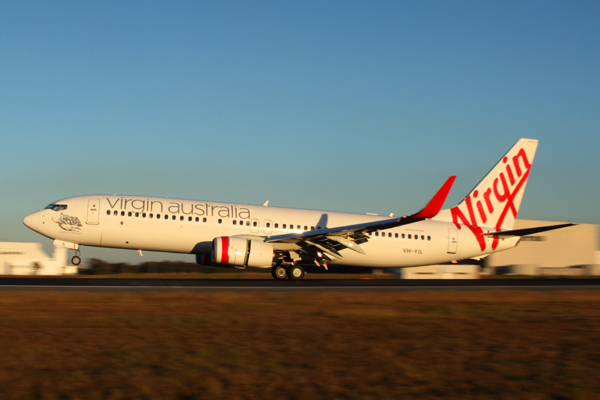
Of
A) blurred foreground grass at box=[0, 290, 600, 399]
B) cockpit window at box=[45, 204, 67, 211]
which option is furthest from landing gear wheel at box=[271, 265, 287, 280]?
blurred foreground grass at box=[0, 290, 600, 399]

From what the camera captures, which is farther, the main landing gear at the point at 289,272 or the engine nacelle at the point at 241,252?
the main landing gear at the point at 289,272

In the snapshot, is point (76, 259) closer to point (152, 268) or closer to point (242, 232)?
point (242, 232)

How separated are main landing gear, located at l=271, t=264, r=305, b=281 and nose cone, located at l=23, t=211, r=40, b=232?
10594 millimetres

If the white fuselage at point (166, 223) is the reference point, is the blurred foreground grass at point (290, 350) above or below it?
below

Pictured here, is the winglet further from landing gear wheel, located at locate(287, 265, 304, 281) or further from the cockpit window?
the cockpit window

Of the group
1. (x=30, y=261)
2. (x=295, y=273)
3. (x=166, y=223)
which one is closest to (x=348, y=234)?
(x=295, y=273)

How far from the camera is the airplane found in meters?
23.2

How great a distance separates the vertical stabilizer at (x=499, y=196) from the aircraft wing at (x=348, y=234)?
6.67 m

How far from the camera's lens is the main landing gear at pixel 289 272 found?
2495 centimetres

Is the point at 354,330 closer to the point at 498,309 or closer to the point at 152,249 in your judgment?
the point at 498,309

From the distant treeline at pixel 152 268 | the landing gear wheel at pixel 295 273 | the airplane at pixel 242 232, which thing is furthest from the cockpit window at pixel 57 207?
the distant treeline at pixel 152 268

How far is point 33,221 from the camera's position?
24750mm

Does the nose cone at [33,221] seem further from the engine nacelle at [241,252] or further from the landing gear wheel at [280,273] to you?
the landing gear wheel at [280,273]

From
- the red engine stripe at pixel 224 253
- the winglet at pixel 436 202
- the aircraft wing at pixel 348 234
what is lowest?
the red engine stripe at pixel 224 253
